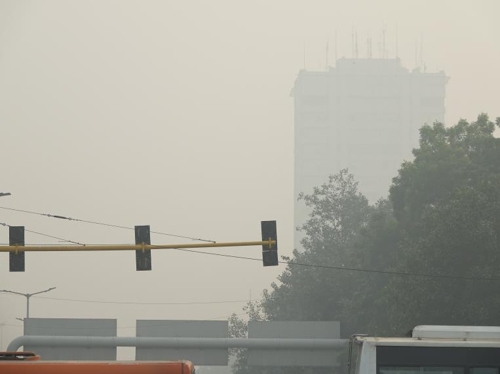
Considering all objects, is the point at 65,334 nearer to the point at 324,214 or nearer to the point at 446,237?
the point at 446,237

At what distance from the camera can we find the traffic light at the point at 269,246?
3588 centimetres

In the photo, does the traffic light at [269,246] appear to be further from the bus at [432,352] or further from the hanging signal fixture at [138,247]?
the bus at [432,352]

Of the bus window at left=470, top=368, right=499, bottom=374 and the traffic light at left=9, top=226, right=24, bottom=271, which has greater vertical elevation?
the traffic light at left=9, top=226, right=24, bottom=271

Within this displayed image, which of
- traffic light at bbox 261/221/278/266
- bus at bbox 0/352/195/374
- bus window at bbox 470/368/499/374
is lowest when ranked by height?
bus window at bbox 470/368/499/374

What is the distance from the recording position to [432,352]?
16.9 metres

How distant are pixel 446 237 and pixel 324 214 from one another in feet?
253

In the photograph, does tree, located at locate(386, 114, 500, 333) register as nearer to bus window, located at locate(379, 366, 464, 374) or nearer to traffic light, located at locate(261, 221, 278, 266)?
traffic light, located at locate(261, 221, 278, 266)

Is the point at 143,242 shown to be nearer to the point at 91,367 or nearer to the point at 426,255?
the point at 91,367

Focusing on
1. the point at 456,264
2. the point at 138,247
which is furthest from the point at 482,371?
the point at 456,264

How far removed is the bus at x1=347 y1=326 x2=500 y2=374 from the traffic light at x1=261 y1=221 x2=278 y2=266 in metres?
18.7

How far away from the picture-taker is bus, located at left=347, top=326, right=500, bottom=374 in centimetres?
1667

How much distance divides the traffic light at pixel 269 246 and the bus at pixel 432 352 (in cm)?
1868

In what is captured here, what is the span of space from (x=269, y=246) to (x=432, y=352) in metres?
19.1

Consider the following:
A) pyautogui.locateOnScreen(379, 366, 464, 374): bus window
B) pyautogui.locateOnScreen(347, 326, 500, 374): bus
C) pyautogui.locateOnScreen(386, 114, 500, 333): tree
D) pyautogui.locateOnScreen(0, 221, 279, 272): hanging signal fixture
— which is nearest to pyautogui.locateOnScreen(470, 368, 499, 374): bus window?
pyautogui.locateOnScreen(347, 326, 500, 374): bus
